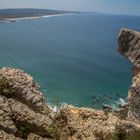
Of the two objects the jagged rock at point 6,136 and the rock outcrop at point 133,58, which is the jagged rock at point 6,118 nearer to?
the jagged rock at point 6,136

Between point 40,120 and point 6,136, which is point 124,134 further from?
point 6,136

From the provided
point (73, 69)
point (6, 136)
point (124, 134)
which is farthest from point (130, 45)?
point (73, 69)

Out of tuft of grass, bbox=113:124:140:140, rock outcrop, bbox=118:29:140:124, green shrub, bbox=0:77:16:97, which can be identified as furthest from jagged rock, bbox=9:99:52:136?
rock outcrop, bbox=118:29:140:124

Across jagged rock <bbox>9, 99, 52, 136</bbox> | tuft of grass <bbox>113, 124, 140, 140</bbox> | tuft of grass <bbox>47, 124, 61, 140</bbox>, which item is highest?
jagged rock <bbox>9, 99, 52, 136</bbox>

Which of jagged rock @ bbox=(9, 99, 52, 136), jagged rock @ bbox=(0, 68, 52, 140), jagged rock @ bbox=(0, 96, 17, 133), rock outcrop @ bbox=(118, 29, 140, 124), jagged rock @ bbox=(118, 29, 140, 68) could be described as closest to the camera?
jagged rock @ bbox=(0, 96, 17, 133)

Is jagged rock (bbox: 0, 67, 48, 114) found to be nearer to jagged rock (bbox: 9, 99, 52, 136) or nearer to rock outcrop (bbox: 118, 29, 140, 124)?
jagged rock (bbox: 9, 99, 52, 136)

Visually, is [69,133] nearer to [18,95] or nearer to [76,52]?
[18,95]

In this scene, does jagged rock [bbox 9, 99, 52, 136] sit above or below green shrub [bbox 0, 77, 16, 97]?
below
